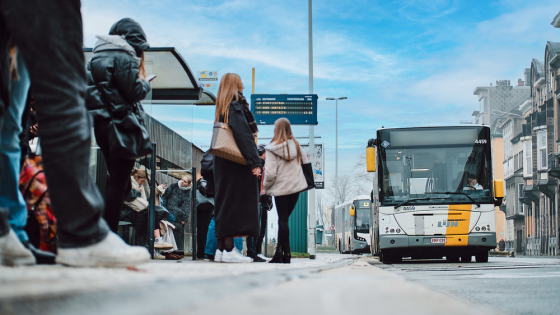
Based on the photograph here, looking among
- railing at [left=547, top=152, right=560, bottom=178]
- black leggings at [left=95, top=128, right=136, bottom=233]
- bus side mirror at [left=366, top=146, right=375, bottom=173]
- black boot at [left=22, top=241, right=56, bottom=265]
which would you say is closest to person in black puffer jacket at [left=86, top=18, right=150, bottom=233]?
black leggings at [left=95, top=128, right=136, bottom=233]

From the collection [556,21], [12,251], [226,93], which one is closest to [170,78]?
[226,93]

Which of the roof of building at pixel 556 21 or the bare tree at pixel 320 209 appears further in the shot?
the bare tree at pixel 320 209

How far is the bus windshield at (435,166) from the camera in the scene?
14992 mm

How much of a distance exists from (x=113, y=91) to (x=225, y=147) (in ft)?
6.87

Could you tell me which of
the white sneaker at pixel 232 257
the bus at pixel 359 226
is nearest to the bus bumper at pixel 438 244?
the white sneaker at pixel 232 257

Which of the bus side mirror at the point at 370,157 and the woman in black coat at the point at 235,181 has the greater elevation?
the bus side mirror at the point at 370,157

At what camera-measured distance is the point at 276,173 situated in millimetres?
8422

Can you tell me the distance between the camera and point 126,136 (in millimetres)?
5172

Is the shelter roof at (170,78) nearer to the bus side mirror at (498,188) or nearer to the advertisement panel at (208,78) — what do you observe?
the advertisement panel at (208,78)

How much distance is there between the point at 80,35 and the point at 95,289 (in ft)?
4.44

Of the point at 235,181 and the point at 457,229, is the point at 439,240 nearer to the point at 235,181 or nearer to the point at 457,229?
the point at 457,229

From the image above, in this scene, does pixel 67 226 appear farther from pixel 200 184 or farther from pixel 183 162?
pixel 183 162

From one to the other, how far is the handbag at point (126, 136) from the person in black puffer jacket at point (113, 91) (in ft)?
0.14

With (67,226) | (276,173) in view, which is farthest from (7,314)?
(276,173)
